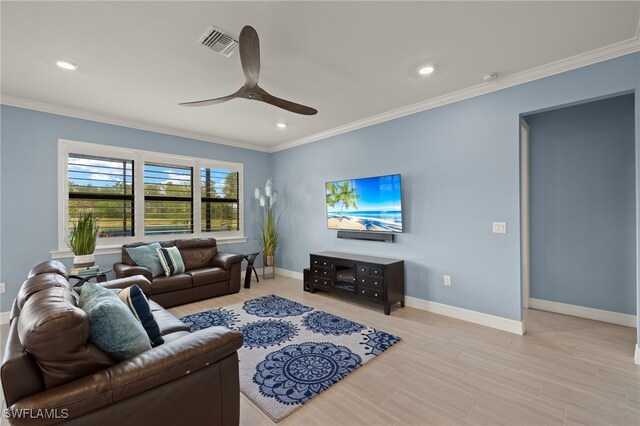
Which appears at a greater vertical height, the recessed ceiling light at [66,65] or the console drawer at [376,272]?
the recessed ceiling light at [66,65]

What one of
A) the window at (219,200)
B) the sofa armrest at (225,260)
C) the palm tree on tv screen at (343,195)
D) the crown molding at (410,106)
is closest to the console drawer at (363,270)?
the palm tree on tv screen at (343,195)

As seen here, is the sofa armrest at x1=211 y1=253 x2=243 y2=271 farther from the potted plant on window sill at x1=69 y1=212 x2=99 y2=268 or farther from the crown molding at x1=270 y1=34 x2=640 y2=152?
the crown molding at x1=270 y1=34 x2=640 y2=152

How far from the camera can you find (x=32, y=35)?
225 centimetres

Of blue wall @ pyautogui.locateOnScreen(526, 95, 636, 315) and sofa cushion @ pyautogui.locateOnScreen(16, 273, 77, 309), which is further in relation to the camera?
blue wall @ pyautogui.locateOnScreen(526, 95, 636, 315)

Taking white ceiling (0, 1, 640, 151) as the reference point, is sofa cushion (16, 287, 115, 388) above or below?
below

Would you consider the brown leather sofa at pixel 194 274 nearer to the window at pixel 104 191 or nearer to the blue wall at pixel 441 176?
the window at pixel 104 191

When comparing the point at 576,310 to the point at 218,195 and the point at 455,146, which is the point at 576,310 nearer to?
the point at 455,146

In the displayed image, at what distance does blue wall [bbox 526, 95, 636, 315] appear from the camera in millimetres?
3162

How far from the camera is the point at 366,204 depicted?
14.1 feet

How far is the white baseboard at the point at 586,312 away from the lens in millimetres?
3160

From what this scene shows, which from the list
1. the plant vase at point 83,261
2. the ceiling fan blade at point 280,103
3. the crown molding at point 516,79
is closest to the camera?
the ceiling fan blade at point 280,103

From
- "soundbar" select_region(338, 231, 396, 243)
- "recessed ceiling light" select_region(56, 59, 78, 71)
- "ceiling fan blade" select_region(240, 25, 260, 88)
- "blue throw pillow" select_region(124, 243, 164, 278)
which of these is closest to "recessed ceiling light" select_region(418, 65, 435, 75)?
"ceiling fan blade" select_region(240, 25, 260, 88)

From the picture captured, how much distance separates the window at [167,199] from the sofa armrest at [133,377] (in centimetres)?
364

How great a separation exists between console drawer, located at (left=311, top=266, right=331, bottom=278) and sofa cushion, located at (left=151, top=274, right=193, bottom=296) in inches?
70.6
